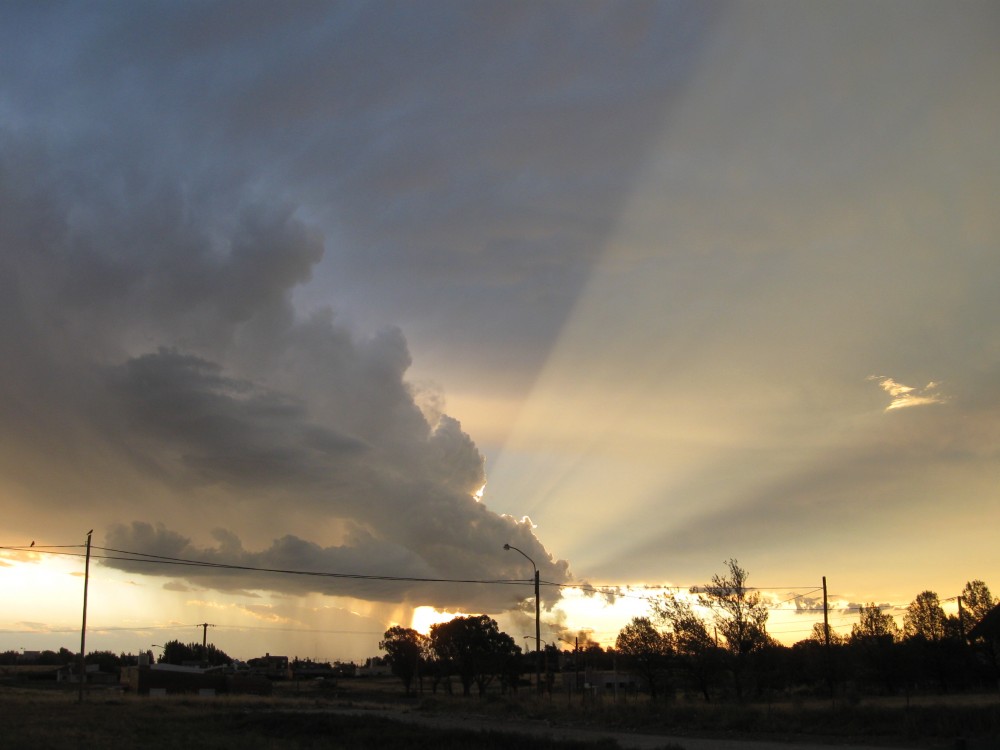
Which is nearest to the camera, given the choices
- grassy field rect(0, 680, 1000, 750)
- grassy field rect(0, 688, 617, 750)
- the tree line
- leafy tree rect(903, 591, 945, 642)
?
grassy field rect(0, 688, 617, 750)

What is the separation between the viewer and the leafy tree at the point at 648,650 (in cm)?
5912

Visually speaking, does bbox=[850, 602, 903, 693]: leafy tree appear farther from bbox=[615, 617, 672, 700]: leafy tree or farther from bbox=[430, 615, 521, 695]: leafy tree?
bbox=[430, 615, 521, 695]: leafy tree

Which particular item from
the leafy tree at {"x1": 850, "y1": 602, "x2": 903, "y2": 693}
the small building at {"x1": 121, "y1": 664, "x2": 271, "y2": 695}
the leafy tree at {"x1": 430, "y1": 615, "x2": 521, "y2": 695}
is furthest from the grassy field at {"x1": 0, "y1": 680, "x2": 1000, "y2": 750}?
the leafy tree at {"x1": 430, "y1": 615, "x2": 521, "y2": 695}

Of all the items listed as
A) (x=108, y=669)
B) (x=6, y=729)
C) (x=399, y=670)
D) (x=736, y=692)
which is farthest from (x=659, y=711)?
(x=108, y=669)

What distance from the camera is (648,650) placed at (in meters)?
60.3

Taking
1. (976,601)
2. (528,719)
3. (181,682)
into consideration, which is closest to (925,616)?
(976,601)

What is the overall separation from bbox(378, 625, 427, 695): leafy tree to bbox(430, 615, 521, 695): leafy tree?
565cm

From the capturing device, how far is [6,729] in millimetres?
36562

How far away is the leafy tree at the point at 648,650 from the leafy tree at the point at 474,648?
44494 mm

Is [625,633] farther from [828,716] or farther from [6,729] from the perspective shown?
[6,729]

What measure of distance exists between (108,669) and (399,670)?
95.4 meters

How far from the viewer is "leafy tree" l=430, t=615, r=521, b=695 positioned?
104562 millimetres

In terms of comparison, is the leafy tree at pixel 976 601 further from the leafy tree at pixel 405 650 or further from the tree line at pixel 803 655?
the leafy tree at pixel 405 650

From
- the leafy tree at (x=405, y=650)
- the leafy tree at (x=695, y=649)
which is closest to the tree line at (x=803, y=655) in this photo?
the leafy tree at (x=695, y=649)
